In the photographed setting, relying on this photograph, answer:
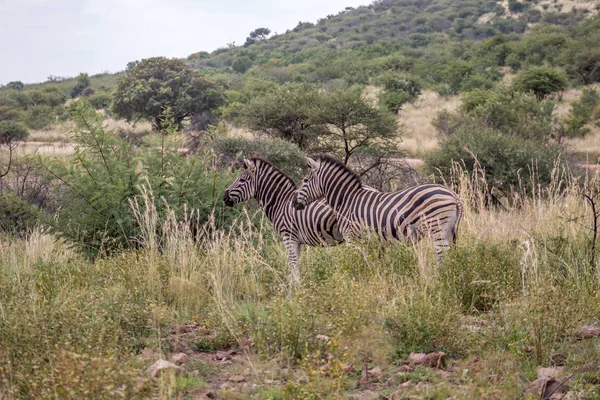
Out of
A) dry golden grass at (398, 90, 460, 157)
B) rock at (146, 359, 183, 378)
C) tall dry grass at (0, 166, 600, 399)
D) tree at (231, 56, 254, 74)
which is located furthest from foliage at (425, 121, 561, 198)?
tree at (231, 56, 254, 74)

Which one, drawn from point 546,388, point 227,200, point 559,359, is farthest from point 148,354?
point 227,200

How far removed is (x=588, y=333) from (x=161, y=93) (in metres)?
27.5

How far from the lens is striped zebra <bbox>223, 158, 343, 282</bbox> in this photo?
768 centimetres

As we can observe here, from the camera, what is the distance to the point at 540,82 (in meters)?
33.2

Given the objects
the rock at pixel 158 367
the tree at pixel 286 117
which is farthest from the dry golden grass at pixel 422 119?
the rock at pixel 158 367

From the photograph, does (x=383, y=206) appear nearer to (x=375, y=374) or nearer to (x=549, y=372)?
(x=375, y=374)

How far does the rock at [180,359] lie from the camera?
459 centimetres

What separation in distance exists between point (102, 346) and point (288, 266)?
3.32m

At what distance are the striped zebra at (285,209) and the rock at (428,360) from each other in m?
2.73

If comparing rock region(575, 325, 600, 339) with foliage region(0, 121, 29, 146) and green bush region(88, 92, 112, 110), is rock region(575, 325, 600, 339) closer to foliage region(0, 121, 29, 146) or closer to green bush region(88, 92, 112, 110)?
foliage region(0, 121, 29, 146)

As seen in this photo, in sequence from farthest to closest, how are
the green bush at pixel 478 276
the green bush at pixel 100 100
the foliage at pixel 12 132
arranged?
1. the green bush at pixel 100 100
2. the foliage at pixel 12 132
3. the green bush at pixel 478 276

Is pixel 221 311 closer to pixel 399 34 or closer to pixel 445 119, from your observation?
pixel 445 119

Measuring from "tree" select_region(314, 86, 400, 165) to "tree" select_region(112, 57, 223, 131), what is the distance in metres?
13.8

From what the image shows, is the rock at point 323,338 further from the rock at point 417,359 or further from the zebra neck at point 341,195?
the zebra neck at point 341,195
